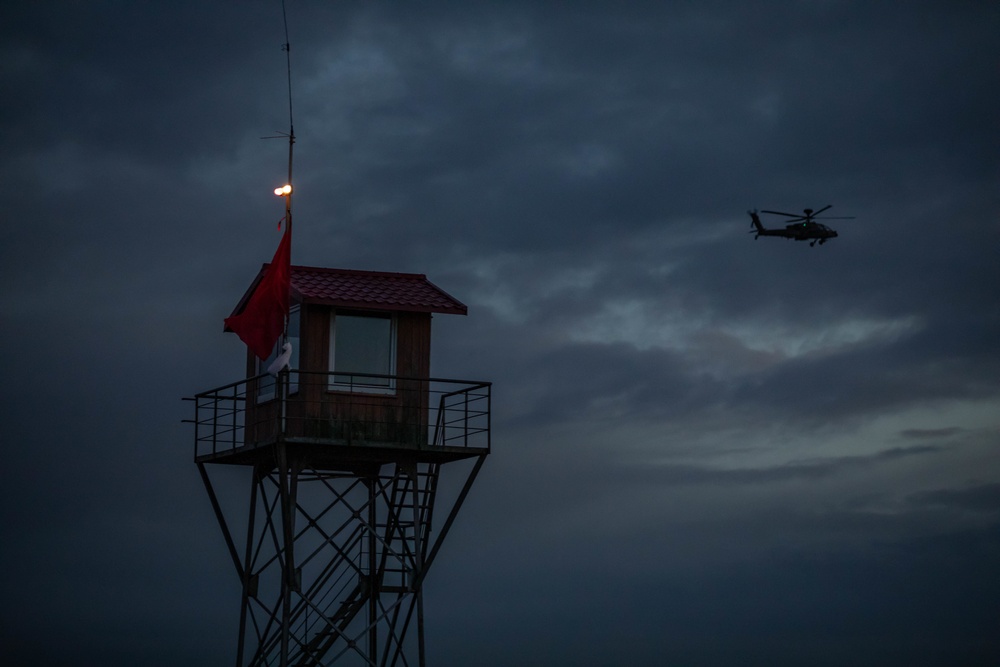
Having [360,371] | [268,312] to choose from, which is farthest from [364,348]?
[268,312]

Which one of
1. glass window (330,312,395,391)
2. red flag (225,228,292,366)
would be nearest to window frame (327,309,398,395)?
glass window (330,312,395,391)

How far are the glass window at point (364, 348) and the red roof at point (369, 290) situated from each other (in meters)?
0.56

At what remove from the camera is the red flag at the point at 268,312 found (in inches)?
1252

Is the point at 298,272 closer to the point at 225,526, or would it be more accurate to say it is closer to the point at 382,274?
the point at 382,274

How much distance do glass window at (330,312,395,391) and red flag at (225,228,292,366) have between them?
1.42 m

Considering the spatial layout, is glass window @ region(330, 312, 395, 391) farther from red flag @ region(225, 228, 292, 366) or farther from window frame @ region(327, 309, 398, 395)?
red flag @ region(225, 228, 292, 366)

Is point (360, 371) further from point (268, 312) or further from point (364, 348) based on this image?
point (268, 312)

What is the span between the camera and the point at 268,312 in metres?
32.0

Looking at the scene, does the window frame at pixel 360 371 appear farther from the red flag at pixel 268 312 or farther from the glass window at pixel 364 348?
the red flag at pixel 268 312

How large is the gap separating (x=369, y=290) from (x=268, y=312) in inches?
108

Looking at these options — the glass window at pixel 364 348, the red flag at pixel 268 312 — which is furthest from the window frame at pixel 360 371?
the red flag at pixel 268 312

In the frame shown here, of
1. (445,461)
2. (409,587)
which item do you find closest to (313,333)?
(445,461)

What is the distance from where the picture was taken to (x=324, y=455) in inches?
1254

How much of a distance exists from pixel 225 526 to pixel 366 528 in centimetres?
377
